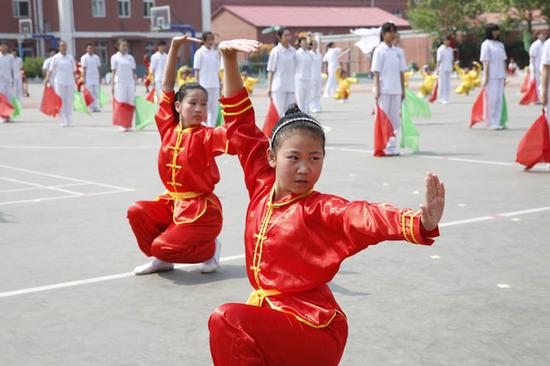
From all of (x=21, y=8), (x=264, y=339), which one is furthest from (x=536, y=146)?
(x=21, y=8)

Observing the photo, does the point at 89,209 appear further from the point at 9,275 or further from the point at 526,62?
the point at 526,62

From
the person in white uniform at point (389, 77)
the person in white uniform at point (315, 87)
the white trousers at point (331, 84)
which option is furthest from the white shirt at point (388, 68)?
the white trousers at point (331, 84)

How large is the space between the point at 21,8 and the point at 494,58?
5229cm

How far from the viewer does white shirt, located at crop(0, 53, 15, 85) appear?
71.3ft

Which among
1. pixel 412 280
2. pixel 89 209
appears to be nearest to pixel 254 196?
pixel 412 280

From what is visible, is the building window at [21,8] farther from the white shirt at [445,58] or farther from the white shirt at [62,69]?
the white shirt at [62,69]

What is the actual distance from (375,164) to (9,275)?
654 cm

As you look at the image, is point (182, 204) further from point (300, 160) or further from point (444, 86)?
point (444, 86)

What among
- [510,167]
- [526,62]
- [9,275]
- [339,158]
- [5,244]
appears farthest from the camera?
[526,62]

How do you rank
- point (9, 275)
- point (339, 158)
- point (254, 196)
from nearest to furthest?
point (254, 196), point (9, 275), point (339, 158)

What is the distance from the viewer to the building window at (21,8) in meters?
62.0

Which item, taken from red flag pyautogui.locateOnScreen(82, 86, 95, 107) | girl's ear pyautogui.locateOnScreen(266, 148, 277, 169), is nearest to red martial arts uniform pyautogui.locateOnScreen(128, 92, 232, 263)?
girl's ear pyautogui.locateOnScreen(266, 148, 277, 169)

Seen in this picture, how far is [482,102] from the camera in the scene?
1658 centimetres

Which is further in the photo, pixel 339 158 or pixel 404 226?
pixel 339 158
